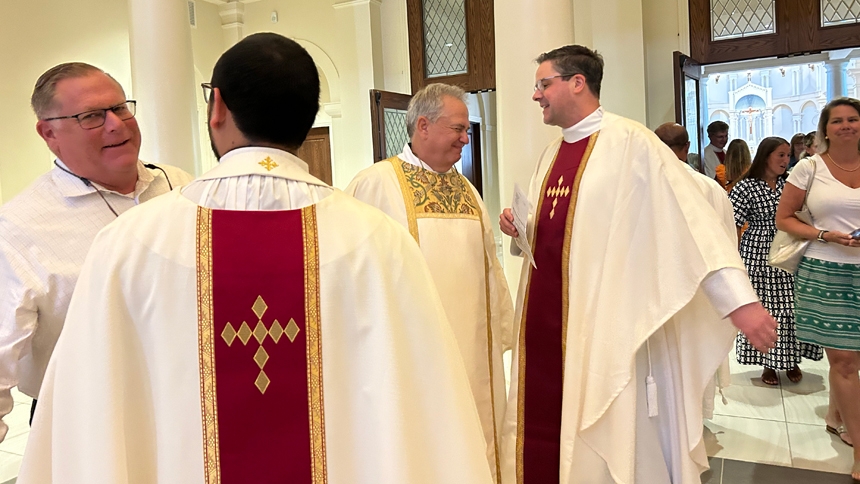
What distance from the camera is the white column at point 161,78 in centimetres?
569

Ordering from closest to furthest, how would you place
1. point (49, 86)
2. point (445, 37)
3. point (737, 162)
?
point (49, 86), point (737, 162), point (445, 37)

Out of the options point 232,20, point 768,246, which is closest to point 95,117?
point 768,246

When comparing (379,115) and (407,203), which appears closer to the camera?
(407,203)

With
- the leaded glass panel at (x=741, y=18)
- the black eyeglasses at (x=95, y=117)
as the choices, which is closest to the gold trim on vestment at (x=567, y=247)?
the black eyeglasses at (x=95, y=117)

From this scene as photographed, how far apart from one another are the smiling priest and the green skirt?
273 cm

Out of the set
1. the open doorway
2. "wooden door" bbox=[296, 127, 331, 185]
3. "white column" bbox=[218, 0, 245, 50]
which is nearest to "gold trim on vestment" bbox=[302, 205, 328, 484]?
"wooden door" bbox=[296, 127, 331, 185]

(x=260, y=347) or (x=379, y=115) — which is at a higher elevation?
(x=379, y=115)

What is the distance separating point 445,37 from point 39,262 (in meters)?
8.22

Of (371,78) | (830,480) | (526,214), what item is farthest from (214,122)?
(371,78)

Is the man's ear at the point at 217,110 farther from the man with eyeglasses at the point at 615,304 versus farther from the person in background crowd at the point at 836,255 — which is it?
the person in background crowd at the point at 836,255

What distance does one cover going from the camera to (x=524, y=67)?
4.43m

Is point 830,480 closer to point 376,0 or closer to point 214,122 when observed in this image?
point 214,122

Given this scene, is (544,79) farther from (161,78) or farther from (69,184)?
(161,78)

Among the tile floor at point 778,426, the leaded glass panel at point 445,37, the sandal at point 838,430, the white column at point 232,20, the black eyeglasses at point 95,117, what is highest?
the white column at point 232,20
